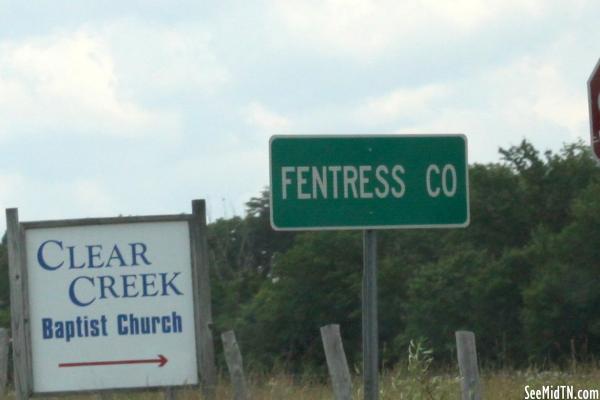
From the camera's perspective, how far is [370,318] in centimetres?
725

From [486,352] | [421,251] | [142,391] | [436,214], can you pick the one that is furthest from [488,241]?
[436,214]

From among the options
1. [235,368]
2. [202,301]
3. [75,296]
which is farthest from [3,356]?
[235,368]

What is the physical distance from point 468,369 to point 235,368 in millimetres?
2292

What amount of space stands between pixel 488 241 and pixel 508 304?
231 inches

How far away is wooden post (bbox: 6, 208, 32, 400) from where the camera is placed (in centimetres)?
1168

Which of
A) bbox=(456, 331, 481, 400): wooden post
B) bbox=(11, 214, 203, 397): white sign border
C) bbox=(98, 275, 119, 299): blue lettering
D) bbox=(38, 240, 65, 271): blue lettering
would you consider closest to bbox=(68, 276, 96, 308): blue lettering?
bbox=(98, 275, 119, 299): blue lettering

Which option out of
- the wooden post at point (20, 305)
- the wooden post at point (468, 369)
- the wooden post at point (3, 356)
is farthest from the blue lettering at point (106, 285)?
the wooden post at point (468, 369)

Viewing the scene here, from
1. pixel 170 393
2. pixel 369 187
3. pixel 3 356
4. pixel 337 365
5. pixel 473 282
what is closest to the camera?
pixel 369 187

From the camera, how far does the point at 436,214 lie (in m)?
7.43

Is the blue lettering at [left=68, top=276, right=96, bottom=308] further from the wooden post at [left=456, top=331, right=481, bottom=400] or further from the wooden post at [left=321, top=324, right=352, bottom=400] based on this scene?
the wooden post at [left=456, top=331, right=481, bottom=400]

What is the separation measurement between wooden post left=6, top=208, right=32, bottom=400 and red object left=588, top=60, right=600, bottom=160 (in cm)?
591

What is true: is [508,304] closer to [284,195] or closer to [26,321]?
[26,321]

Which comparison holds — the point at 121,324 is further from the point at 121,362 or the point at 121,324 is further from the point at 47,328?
the point at 47,328

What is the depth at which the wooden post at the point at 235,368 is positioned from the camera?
1109cm
